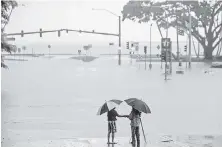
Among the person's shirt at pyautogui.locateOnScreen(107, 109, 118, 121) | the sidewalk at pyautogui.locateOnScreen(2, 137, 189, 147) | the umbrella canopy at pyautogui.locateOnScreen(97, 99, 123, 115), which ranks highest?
the umbrella canopy at pyautogui.locateOnScreen(97, 99, 123, 115)

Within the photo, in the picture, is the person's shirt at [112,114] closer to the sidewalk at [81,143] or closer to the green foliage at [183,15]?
the sidewalk at [81,143]

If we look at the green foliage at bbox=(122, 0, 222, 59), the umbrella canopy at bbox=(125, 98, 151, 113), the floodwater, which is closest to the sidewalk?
the floodwater

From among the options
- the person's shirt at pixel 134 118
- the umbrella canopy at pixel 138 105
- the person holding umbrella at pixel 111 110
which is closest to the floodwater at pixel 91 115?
the person holding umbrella at pixel 111 110

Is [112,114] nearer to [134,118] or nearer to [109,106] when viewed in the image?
[109,106]

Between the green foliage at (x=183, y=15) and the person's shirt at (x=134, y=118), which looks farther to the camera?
the green foliage at (x=183, y=15)

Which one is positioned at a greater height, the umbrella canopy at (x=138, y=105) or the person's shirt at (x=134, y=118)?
the umbrella canopy at (x=138, y=105)

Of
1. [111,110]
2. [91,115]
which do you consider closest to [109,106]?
[111,110]

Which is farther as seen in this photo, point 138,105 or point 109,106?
point 109,106

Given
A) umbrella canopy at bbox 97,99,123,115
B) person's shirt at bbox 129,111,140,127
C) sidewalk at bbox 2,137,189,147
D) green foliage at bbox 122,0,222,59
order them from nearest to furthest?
1. person's shirt at bbox 129,111,140,127
2. umbrella canopy at bbox 97,99,123,115
3. sidewalk at bbox 2,137,189,147
4. green foliage at bbox 122,0,222,59

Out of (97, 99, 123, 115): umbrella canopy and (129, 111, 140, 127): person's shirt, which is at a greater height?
(97, 99, 123, 115): umbrella canopy

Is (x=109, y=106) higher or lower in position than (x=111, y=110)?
higher

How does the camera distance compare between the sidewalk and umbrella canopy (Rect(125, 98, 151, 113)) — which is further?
the sidewalk

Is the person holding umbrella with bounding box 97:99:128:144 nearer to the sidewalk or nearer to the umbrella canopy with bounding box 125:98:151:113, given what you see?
the sidewalk

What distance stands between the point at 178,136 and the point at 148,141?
3.81ft
